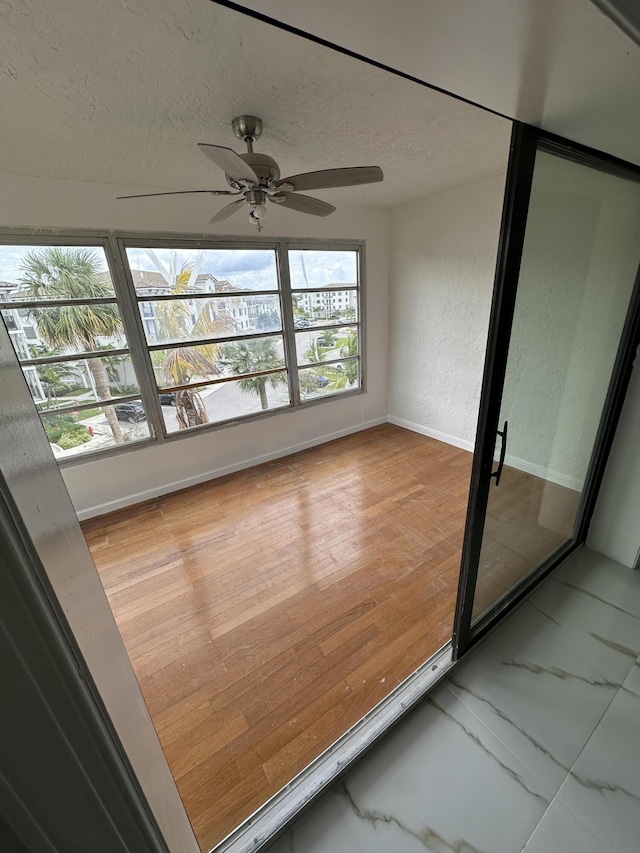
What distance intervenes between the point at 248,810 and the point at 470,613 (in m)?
1.09

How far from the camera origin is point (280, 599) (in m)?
2.01

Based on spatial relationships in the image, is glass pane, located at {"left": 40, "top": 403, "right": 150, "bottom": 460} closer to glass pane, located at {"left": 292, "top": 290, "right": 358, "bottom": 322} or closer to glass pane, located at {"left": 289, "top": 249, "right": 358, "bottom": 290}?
glass pane, located at {"left": 292, "top": 290, "right": 358, "bottom": 322}

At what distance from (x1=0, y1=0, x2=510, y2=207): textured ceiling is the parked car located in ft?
5.27

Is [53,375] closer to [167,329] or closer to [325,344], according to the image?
[167,329]

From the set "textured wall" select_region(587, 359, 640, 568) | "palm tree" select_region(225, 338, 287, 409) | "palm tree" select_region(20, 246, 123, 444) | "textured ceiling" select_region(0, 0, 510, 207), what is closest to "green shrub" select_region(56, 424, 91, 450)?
"palm tree" select_region(20, 246, 123, 444)

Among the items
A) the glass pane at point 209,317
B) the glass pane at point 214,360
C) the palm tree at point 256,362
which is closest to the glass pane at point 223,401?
the palm tree at point 256,362

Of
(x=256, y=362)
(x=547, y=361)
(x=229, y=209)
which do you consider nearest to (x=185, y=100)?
(x=229, y=209)

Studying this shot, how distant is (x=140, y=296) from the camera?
8.94 feet

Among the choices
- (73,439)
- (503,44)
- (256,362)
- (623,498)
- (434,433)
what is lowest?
(434,433)

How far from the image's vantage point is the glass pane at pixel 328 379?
3.76 m

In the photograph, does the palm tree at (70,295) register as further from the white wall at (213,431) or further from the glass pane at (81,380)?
the white wall at (213,431)

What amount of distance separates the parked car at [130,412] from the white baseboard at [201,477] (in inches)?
26.2

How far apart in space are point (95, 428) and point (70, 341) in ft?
2.29

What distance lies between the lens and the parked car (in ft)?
9.39
